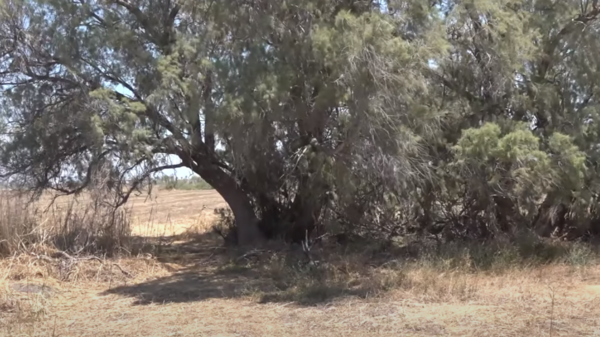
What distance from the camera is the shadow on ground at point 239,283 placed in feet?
37.5

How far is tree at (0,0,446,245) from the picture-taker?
37.9ft

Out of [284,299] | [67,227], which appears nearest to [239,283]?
[284,299]

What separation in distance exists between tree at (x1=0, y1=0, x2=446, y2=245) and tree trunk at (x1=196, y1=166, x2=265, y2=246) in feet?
0.13

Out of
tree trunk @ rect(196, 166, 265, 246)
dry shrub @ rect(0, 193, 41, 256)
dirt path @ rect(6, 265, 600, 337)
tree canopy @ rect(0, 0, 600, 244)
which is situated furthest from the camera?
tree trunk @ rect(196, 166, 265, 246)

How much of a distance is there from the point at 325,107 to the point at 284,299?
121 inches

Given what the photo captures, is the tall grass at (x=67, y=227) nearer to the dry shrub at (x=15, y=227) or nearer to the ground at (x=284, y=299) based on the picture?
the dry shrub at (x=15, y=227)

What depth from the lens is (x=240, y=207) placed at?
54.1 feet

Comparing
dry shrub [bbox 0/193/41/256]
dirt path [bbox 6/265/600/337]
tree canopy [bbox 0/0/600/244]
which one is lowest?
dirt path [bbox 6/265/600/337]

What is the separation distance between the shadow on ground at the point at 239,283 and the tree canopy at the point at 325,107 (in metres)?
Answer: 1.53

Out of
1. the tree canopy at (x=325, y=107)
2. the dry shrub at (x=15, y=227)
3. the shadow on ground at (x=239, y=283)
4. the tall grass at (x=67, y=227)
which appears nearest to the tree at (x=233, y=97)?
the tree canopy at (x=325, y=107)

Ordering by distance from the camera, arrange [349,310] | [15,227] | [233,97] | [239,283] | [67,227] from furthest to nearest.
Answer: [67,227] < [15,227] < [239,283] < [233,97] < [349,310]

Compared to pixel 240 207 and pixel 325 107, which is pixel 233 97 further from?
pixel 240 207

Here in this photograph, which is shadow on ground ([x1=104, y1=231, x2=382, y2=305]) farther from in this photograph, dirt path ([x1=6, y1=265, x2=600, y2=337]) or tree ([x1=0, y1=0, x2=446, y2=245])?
tree ([x1=0, y1=0, x2=446, y2=245])

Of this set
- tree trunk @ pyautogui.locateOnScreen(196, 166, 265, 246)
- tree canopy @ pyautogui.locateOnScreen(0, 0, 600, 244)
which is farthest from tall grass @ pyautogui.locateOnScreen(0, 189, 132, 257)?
tree trunk @ pyautogui.locateOnScreen(196, 166, 265, 246)
